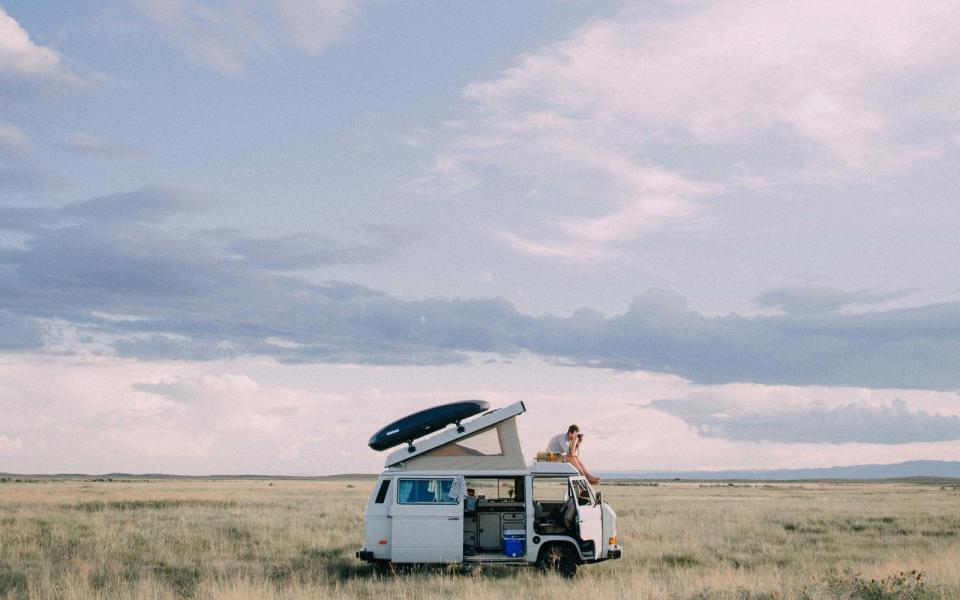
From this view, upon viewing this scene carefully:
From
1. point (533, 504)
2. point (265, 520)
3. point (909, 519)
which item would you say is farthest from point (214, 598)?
point (909, 519)

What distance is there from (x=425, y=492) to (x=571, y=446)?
9.54 feet

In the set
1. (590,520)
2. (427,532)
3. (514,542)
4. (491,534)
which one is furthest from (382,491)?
(590,520)

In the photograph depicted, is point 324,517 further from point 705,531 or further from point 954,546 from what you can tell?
point 954,546

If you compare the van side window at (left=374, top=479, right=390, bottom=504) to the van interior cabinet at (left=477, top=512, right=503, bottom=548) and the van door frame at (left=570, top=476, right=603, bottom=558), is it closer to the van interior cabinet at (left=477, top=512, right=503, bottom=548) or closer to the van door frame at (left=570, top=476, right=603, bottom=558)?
the van interior cabinet at (left=477, top=512, right=503, bottom=548)

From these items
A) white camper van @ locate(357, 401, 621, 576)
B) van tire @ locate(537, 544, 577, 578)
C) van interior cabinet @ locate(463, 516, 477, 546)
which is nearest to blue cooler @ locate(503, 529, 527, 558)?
white camper van @ locate(357, 401, 621, 576)

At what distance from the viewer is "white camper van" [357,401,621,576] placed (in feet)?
50.5

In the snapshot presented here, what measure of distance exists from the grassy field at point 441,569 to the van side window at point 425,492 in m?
1.34

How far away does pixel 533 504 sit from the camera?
1574 cm

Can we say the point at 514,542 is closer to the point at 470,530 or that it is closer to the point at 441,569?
the point at 470,530

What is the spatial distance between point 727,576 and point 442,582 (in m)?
5.23

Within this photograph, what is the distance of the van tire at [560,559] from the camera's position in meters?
15.5

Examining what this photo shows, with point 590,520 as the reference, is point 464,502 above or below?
above

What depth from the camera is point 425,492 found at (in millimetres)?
15562

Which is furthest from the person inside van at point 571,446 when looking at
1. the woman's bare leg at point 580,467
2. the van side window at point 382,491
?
the van side window at point 382,491
